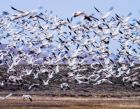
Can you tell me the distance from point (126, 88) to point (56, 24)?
228ft

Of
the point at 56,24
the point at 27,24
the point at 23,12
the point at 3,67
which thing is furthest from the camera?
the point at 3,67

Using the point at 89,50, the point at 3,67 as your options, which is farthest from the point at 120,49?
the point at 3,67

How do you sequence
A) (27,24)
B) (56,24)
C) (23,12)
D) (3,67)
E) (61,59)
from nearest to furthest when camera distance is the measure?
(23,12)
(56,24)
(27,24)
(61,59)
(3,67)

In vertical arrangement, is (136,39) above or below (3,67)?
below

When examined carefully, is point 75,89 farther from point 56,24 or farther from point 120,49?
point 56,24

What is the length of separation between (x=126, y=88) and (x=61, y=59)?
172 ft

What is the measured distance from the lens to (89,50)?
53.2 metres

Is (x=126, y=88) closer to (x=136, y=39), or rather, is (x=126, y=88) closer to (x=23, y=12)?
(x=136, y=39)

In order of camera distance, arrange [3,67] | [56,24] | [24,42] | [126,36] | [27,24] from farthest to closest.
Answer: [3,67]
[24,42]
[27,24]
[126,36]
[56,24]

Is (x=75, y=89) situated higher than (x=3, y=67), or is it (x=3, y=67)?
(x=3, y=67)

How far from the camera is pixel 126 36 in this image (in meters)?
47.1

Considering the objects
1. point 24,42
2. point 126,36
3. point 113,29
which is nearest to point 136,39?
point 126,36

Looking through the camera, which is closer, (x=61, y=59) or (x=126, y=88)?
(x=61, y=59)

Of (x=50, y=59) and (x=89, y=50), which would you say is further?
(x=50, y=59)
